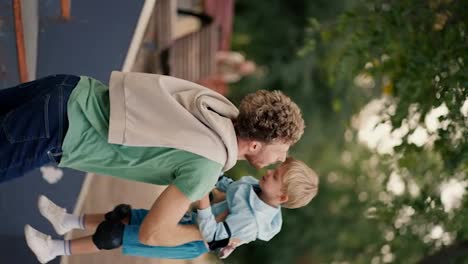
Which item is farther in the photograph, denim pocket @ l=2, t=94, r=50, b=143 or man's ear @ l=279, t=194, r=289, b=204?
man's ear @ l=279, t=194, r=289, b=204

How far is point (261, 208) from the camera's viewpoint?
2.63 meters

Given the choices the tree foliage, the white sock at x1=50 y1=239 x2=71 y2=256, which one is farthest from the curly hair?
the tree foliage

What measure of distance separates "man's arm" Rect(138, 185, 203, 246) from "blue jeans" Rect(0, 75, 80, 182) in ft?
1.23

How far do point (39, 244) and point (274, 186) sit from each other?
3.05ft

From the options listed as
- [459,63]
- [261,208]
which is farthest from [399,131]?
[261,208]

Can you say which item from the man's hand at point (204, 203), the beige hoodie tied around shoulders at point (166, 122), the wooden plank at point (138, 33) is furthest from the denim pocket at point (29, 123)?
the wooden plank at point (138, 33)

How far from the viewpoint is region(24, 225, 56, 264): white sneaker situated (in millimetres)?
2713

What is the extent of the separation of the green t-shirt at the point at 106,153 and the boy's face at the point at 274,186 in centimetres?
37

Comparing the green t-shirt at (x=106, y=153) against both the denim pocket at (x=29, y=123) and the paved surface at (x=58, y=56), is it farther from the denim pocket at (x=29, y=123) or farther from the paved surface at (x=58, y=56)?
the paved surface at (x=58, y=56)

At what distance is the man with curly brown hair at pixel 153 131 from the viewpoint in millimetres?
2236

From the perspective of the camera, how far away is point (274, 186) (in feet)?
8.52

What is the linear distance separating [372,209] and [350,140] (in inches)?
147

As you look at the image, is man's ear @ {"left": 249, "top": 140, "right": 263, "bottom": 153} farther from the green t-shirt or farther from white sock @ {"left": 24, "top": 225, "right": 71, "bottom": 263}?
white sock @ {"left": 24, "top": 225, "right": 71, "bottom": 263}

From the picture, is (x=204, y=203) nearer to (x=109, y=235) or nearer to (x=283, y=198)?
(x=283, y=198)
